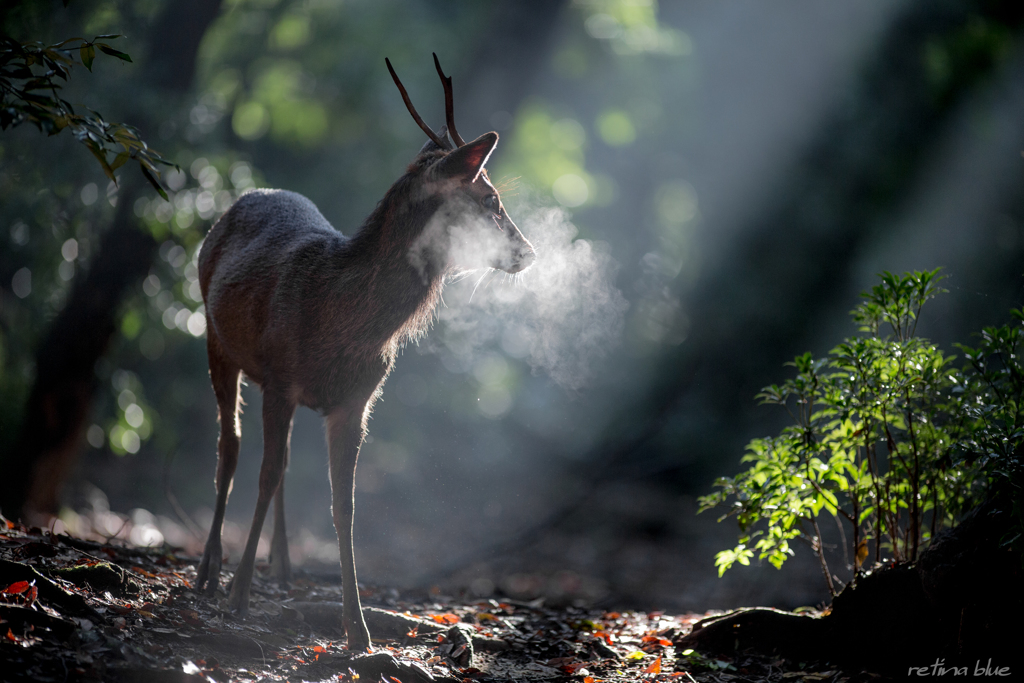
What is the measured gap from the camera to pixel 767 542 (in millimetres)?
4367

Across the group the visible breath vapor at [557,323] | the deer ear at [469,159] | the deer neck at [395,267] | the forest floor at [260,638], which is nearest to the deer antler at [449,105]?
the deer ear at [469,159]

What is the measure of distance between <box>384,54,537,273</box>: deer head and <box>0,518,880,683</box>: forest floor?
2398 millimetres

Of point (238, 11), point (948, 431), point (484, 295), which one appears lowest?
point (948, 431)

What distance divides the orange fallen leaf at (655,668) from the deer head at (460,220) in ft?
8.62

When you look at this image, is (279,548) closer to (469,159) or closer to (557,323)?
(469,159)

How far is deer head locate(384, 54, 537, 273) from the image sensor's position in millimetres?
4395

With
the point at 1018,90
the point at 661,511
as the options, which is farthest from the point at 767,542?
the point at 1018,90

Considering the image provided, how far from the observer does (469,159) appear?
4270 mm

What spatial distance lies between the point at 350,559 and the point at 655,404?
27.7 feet

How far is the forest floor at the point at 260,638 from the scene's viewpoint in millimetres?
3064

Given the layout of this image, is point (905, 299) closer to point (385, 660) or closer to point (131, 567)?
point (385, 660)

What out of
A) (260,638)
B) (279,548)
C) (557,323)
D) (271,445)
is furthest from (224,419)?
(557,323)

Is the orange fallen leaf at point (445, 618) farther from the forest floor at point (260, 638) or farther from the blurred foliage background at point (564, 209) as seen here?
the blurred foliage background at point (564, 209)

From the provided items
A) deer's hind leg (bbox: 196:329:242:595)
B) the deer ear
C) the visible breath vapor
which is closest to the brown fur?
the deer ear
